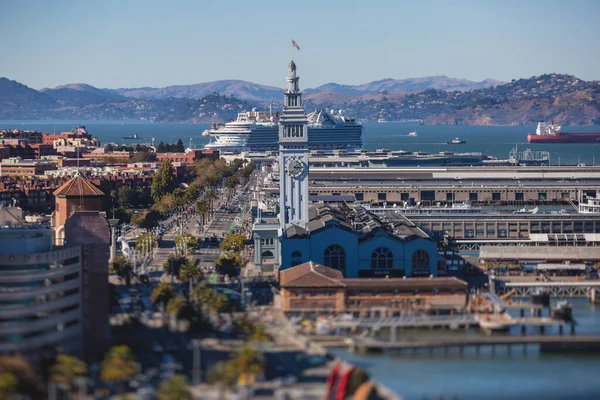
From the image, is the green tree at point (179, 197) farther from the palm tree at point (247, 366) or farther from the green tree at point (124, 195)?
the palm tree at point (247, 366)

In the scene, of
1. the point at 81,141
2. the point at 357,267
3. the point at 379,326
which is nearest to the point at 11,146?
the point at 81,141

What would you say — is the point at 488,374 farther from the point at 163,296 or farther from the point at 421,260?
the point at 421,260

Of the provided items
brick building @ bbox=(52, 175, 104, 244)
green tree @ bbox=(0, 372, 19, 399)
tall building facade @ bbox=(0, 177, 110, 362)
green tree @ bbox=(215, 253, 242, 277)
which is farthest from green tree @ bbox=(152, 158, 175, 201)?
green tree @ bbox=(0, 372, 19, 399)

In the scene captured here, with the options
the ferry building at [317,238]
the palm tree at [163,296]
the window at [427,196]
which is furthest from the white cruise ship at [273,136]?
the palm tree at [163,296]

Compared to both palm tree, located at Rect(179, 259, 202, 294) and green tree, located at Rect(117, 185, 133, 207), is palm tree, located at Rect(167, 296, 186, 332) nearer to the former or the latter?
palm tree, located at Rect(179, 259, 202, 294)

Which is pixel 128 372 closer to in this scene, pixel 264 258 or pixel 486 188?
pixel 264 258

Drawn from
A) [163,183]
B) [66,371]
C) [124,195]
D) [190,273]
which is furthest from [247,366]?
[163,183]
